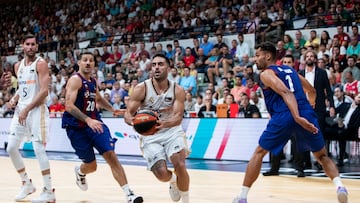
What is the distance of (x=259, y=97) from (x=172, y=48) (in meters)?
5.40

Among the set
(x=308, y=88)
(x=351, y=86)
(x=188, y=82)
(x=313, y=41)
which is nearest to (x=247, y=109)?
(x=351, y=86)

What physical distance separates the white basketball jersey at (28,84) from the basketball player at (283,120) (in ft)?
8.59

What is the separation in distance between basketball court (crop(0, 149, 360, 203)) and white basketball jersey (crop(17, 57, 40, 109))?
118 centimetres

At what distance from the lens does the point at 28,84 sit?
7.30 m

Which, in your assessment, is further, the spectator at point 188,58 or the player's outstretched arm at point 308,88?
the spectator at point 188,58

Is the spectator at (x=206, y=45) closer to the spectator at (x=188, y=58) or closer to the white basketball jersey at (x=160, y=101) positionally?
the spectator at (x=188, y=58)

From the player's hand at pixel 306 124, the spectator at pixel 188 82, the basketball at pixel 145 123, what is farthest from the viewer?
the spectator at pixel 188 82

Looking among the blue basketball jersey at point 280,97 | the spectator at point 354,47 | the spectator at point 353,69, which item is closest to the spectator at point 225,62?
the spectator at point 354,47

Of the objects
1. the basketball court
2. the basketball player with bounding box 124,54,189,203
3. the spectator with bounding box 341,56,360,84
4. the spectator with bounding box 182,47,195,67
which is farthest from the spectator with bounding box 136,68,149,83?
the basketball player with bounding box 124,54,189,203

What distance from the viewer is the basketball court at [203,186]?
7.38 meters

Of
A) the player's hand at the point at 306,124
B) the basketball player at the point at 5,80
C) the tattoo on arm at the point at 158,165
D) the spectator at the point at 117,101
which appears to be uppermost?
the basketball player at the point at 5,80

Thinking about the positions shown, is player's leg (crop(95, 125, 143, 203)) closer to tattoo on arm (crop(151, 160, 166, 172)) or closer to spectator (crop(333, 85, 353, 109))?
tattoo on arm (crop(151, 160, 166, 172))

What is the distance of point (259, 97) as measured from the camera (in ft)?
45.6

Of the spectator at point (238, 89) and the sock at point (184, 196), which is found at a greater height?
the sock at point (184, 196)
